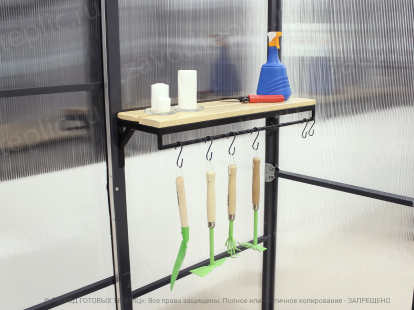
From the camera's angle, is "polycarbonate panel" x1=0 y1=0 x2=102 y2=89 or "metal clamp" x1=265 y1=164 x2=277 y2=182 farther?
"metal clamp" x1=265 y1=164 x2=277 y2=182

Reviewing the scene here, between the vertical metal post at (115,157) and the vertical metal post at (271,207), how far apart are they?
0.63m

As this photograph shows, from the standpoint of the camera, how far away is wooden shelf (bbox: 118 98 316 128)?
106cm

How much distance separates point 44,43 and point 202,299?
1022 mm

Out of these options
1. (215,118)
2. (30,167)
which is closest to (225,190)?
(215,118)

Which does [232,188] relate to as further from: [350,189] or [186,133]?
[350,189]

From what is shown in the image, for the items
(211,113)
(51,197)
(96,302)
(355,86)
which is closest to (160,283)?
(96,302)

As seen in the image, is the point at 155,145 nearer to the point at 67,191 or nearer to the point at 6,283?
the point at 67,191

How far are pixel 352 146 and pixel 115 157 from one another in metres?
0.77

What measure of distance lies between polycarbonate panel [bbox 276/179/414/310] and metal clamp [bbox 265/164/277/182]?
39 millimetres

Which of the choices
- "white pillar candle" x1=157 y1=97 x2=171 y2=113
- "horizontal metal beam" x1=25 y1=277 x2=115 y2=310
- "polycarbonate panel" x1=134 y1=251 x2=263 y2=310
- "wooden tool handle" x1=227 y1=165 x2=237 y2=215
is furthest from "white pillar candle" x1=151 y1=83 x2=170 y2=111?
"polycarbonate panel" x1=134 y1=251 x2=263 y2=310

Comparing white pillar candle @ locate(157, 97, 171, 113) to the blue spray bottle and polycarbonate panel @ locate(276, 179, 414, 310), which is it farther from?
polycarbonate panel @ locate(276, 179, 414, 310)

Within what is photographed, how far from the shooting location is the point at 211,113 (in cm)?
115

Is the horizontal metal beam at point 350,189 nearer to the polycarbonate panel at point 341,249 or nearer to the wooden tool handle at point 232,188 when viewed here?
the polycarbonate panel at point 341,249

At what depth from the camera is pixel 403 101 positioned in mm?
1326
